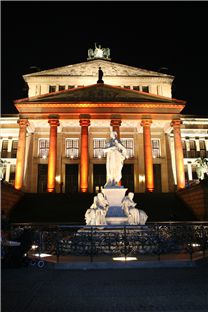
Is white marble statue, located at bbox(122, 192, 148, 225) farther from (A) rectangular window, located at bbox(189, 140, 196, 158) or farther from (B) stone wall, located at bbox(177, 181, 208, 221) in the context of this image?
(A) rectangular window, located at bbox(189, 140, 196, 158)

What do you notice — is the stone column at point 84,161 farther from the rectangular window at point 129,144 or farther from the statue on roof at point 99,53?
the statue on roof at point 99,53

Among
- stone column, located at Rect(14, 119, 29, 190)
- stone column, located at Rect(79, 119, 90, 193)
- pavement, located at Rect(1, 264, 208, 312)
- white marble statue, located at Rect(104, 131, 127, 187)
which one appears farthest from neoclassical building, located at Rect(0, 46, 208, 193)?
pavement, located at Rect(1, 264, 208, 312)

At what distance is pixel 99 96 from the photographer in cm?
3859

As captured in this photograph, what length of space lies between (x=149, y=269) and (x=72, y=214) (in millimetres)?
17859

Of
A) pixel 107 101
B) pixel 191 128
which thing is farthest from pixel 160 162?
pixel 107 101

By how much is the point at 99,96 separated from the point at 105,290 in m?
34.1

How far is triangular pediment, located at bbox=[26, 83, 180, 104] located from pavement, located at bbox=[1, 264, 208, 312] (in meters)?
30.9

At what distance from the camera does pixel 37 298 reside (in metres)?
5.72

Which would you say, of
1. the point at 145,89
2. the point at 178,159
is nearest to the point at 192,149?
the point at 178,159

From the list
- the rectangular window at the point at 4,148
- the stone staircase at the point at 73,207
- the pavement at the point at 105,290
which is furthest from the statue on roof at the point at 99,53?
the pavement at the point at 105,290

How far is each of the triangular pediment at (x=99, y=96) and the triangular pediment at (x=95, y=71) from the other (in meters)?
8.66

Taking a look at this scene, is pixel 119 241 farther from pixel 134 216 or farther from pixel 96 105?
pixel 96 105

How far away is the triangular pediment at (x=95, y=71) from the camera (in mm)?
46531

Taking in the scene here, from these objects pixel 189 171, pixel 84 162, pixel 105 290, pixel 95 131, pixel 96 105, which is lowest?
pixel 105 290
